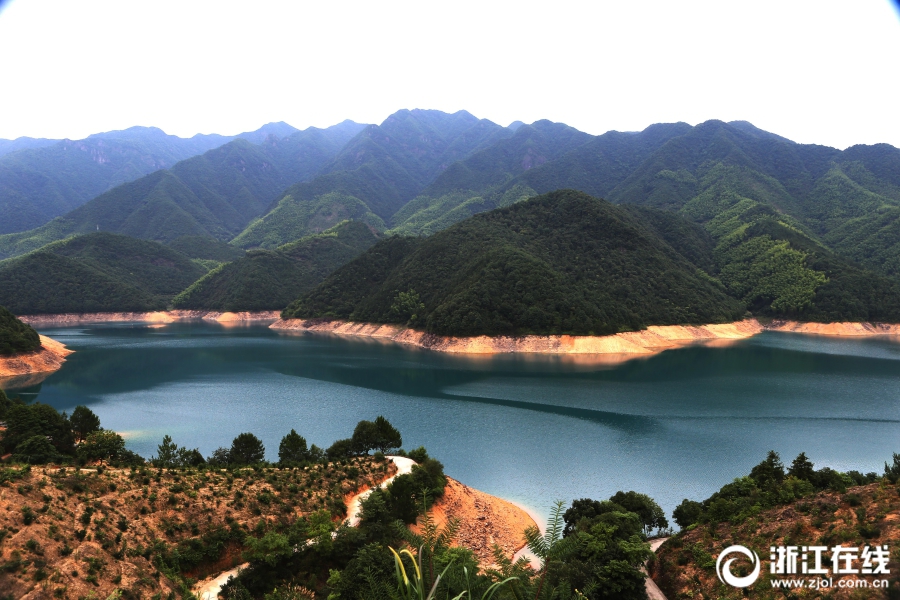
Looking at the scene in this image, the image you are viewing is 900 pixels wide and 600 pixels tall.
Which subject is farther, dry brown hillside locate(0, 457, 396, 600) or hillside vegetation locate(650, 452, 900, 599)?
hillside vegetation locate(650, 452, 900, 599)

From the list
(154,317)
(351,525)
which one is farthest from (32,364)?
(154,317)

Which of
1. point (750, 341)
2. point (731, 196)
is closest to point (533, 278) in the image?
point (750, 341)

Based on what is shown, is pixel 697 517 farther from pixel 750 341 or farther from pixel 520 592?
pixel 750 341

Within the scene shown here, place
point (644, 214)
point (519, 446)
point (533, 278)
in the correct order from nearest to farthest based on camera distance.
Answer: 1. point (519, 446)
2. point (533, 278)
3. point (644, 214)

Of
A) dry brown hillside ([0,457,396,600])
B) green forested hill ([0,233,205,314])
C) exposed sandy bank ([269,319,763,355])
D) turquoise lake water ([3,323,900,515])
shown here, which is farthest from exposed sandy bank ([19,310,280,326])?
dry brown hillside ([0,457,396,600])

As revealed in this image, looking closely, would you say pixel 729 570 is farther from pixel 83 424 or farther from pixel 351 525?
pixel 83 424

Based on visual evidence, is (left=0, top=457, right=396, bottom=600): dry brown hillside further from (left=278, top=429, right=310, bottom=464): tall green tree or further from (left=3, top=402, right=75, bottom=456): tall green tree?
(left=3, top=402, right=75, bottom=456): tall green tree
